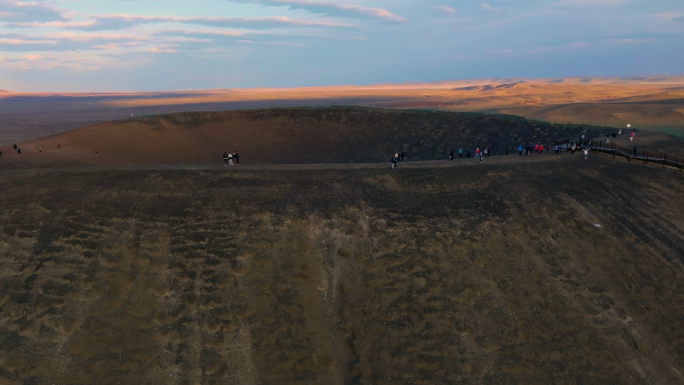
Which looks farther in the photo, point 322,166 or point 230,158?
point 230,158

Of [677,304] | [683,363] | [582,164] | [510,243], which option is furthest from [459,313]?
[582,164]

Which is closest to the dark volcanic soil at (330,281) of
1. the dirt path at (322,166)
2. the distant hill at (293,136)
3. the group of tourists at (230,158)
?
the dirt path at (322,166)

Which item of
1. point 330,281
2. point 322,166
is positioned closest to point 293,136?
point 322,166

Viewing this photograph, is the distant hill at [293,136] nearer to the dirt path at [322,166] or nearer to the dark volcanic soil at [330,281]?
the dirt path at [322,166]

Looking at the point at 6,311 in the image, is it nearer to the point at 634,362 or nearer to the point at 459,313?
the point at 459,313

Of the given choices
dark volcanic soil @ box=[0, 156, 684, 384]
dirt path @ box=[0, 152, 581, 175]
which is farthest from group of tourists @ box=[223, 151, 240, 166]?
dark volcanic soil @ box=[0, 156, 684, 384]

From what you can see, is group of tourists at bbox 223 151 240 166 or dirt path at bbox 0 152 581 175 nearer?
dirt path at bbox 0 152 581 175

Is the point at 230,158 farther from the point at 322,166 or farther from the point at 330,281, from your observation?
the point at 330,281

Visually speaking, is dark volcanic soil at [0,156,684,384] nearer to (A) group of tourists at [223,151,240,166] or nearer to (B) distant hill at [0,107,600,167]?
(A) group of tourists at [223,151,240,166]
